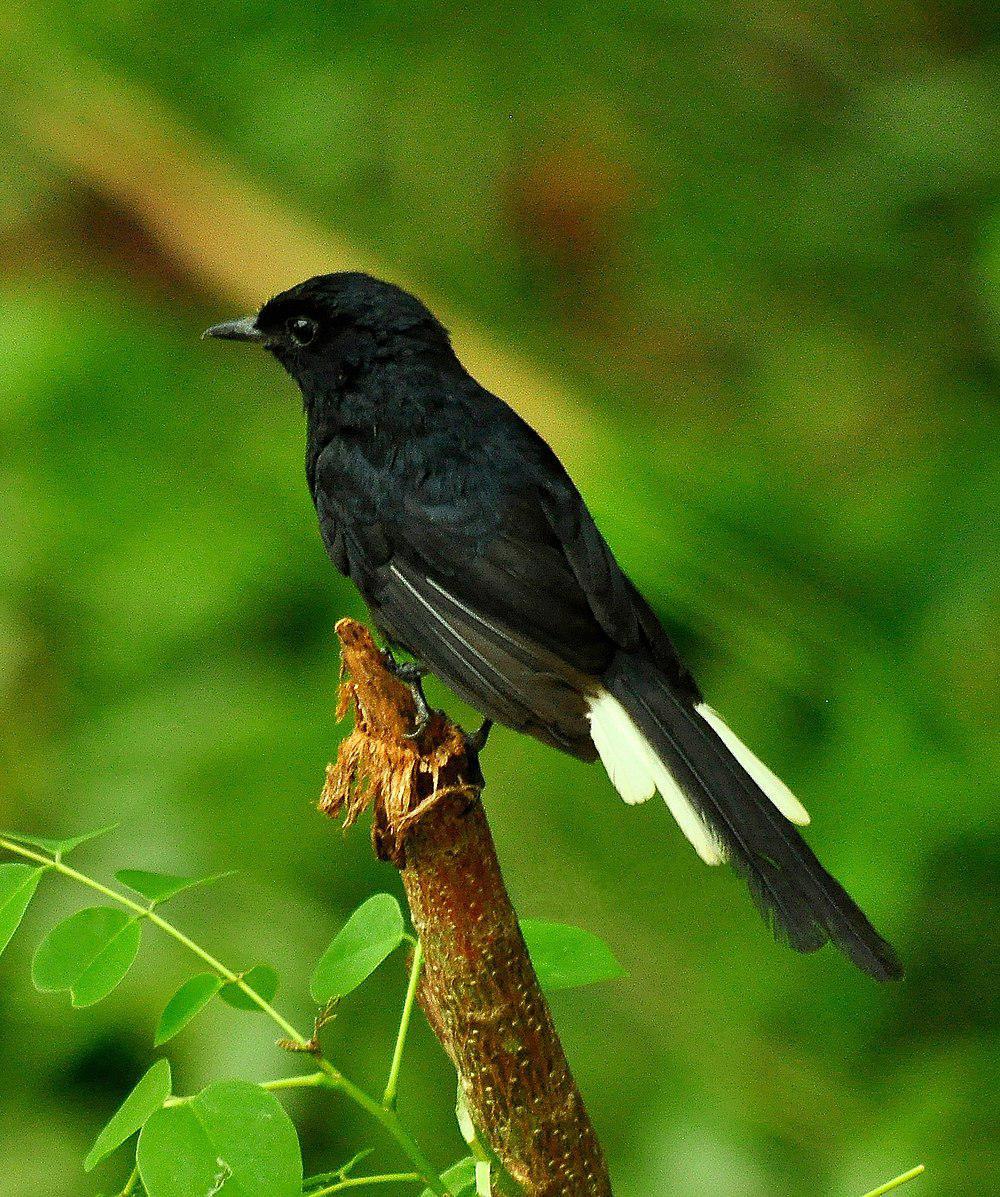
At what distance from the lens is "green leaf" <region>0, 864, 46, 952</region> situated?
1333mm

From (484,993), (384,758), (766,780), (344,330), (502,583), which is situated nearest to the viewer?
(484,993)

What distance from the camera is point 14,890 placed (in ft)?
4.45

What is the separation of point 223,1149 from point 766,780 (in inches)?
43.3

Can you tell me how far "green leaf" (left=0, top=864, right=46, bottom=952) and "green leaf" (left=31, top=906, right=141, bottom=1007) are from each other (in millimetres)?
39

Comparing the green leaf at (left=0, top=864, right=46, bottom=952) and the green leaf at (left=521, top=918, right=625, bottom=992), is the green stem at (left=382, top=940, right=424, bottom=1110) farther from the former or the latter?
the green leaf at (left=0, top=864, right=46, bottom=952)

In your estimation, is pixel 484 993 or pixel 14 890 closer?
pixel 14 890

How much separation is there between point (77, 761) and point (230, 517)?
0.68 metres

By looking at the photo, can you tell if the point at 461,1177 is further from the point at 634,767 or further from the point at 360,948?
the point at 634,767

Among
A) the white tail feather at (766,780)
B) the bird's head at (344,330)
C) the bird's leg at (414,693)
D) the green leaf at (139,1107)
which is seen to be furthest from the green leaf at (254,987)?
the bird's head at (344,330)

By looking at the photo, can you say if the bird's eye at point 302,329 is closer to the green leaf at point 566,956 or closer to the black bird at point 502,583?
the black bird at point 502,583

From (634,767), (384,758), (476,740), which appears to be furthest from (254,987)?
(634,767)

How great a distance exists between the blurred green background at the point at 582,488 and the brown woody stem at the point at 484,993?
140cm

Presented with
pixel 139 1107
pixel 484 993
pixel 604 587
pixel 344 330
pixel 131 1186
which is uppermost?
pixel 344 330

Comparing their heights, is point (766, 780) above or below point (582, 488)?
below
